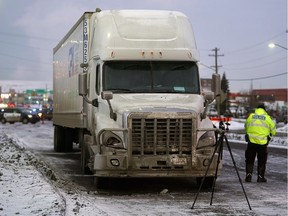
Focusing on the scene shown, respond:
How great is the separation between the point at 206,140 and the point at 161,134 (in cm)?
93

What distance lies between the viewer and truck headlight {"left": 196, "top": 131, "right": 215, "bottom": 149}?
1001 centimetres

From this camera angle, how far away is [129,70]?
1082 centimetres

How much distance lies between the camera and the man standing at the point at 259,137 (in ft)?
39.7

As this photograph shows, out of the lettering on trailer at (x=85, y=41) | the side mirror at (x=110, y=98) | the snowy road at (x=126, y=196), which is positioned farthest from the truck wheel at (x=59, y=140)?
the side mirror at (x=110, y=98)

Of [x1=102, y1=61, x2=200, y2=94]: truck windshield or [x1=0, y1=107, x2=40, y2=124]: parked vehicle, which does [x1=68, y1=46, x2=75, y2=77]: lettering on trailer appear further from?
[x1=0, y1=107, x2=40, y2=124]: parked vehicle

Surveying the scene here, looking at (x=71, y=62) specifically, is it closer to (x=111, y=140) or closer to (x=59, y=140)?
(x=59, y=140)

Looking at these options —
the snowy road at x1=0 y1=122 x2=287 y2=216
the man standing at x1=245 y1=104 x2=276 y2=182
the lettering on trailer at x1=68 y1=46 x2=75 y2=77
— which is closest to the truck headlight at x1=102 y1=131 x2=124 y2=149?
the snowy road at x1=0 y1=122 x2=287 y2=216

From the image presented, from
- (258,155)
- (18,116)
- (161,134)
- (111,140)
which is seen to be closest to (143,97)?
(161,134)

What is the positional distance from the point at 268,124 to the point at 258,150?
0.66 metres

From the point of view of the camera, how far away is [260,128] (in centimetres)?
1214

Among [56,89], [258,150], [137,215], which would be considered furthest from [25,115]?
[137,215]

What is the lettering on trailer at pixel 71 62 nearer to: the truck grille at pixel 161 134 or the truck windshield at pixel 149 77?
the truck windshield at pixel 149 77

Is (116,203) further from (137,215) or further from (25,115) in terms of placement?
(25,115)

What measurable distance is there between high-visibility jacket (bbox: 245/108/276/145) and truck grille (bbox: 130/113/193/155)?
2.83 m
